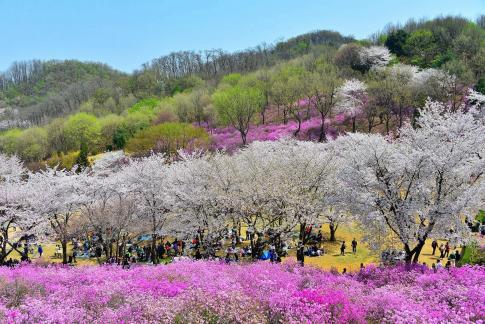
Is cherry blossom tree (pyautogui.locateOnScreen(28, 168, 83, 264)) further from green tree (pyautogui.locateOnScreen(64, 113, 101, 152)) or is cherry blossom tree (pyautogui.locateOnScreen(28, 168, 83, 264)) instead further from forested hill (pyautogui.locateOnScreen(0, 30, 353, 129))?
forested hill (pyautogui.locateOnScreen(0, 30, 353, 129))

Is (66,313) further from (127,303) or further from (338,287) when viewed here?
(338,287)

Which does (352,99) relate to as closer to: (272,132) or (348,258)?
(272,132)

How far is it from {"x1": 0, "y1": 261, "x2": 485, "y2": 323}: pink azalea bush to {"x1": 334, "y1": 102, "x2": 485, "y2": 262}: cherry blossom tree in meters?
2.96

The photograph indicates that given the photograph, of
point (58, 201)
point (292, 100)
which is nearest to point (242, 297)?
point (58, 201)

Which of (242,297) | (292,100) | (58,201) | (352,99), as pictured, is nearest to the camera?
(242,297)

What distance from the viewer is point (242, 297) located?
11547 millimetres

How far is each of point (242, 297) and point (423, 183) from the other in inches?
467

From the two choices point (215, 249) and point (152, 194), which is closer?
point (152, 194)

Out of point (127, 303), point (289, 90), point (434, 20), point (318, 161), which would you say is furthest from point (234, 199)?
point (434, 20)

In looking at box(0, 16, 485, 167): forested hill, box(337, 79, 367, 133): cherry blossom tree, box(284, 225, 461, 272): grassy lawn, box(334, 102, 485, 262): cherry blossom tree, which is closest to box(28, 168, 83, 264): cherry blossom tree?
box(284, 225, 461, 272): grassy lawn

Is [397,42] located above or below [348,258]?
above

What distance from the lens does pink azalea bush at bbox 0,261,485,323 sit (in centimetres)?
1075

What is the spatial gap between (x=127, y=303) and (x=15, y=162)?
62.8 meters

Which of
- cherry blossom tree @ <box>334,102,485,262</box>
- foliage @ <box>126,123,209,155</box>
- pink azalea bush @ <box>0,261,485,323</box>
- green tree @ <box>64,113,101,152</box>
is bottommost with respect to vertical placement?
pink azalea bush @ <box>0,261,485,323</box>
